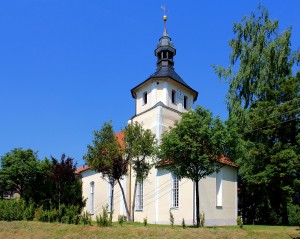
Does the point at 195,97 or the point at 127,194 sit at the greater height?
the point at 195,97

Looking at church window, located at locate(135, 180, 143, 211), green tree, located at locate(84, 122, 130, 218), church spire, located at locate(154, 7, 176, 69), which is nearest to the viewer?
green tree, located at locate(84, 122, 130, 218)

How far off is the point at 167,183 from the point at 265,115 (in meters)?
9.19

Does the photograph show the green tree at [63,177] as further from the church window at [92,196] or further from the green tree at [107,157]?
the church window at [92,196]

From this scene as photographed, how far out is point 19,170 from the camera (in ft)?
118

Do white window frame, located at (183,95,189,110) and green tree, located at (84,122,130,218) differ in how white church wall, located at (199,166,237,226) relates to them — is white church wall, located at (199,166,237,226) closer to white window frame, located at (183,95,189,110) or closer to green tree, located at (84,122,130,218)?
green tree, located at (84,122,130,218)

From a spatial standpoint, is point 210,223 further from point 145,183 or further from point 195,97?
point 195,97

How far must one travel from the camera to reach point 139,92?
33938mm

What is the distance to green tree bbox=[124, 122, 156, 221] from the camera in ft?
84.1

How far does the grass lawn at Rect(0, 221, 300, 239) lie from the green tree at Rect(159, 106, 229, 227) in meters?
3.44

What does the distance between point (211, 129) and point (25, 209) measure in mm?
12645

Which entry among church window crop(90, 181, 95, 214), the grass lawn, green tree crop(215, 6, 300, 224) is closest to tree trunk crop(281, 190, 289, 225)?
green tree crop(215, 6, 300, 224)

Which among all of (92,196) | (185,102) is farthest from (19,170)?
(185,102)

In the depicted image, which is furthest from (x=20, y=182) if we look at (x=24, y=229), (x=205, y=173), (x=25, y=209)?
(x=205, y=173)

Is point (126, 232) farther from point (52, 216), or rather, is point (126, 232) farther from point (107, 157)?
point (107, 157)
